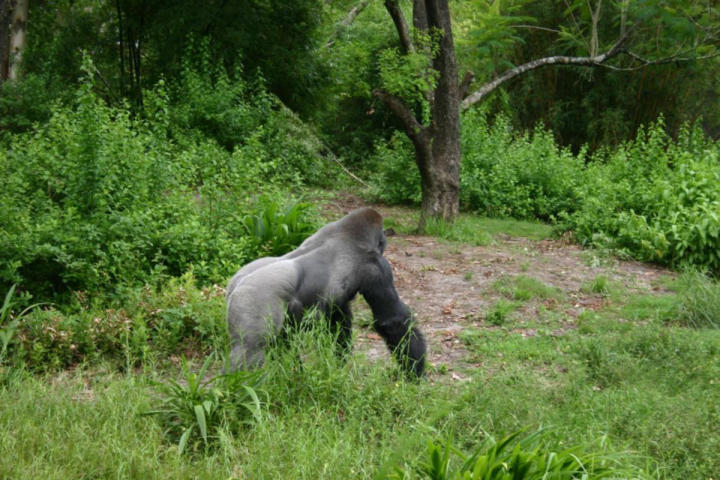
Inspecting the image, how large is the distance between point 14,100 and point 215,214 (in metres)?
7.08

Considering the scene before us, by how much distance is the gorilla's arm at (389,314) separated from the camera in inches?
149

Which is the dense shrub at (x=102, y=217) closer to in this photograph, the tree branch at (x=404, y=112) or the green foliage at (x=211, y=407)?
the green foliage at (x=211, y=407)

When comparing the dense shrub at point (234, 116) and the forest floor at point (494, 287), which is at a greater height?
the dense shrub at point (234, 116)

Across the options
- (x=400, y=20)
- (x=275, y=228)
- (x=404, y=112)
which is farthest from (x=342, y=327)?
(x=400, y=20)

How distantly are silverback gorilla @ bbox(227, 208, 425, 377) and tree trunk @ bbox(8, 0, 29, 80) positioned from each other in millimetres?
11963

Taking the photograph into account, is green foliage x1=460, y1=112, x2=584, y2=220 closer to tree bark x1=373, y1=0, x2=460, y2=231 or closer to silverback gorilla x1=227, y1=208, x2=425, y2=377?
tree bark x1=373, y1=0, x2=460, y2=231

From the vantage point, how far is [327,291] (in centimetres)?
370

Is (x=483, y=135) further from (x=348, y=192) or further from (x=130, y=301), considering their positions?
(x=130, y=301)

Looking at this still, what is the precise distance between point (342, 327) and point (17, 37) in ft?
41.1

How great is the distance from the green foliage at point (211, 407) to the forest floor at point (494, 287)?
3.87 feet

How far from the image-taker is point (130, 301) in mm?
5031

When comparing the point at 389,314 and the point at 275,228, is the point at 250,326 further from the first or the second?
the point at 275,228

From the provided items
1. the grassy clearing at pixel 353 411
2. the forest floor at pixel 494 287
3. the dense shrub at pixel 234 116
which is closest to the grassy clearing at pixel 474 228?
the forest floor at pixel 494 287

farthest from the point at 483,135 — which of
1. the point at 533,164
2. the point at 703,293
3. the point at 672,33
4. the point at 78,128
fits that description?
the point at 78,128
